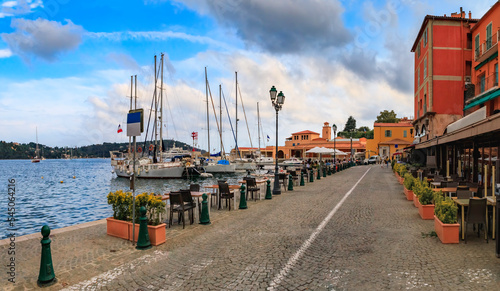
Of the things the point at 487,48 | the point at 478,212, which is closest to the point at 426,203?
the point at 478,212

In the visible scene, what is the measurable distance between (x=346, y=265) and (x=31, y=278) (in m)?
5.27

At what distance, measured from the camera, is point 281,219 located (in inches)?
356

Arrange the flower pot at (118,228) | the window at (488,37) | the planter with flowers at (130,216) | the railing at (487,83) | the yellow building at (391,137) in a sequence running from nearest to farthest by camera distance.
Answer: the planter with flowers at (130,216), the flower pot at (118,228), the railing at (487,83), the window at (488,37), the yellow building at (391,137)

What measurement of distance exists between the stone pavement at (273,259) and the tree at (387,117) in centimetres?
8311

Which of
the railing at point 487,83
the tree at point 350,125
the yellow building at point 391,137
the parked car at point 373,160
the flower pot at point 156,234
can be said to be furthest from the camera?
the tree at point 350,125

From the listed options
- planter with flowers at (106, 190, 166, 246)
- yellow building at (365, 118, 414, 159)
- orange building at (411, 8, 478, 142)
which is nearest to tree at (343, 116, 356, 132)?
yellow building at (365, 118, 414, 159)

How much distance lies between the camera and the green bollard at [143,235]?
6196 mm

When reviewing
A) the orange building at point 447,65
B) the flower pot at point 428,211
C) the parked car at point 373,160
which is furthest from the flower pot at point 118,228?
the parked car at point 373,160

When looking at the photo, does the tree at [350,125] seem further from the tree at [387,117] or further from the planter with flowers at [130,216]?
the planter with flowers at [130,216]

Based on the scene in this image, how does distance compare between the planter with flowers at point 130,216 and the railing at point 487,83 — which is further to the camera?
the railing at point 487,83

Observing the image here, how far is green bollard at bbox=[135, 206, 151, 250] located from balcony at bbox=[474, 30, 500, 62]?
25.5 metres

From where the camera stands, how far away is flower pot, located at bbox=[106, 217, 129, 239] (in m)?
6.95

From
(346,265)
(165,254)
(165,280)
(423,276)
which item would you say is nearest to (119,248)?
(165,254)

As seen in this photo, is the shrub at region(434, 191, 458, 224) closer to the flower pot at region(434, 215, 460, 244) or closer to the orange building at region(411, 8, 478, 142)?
the flower pot at region(434, 215, 460, 244)
